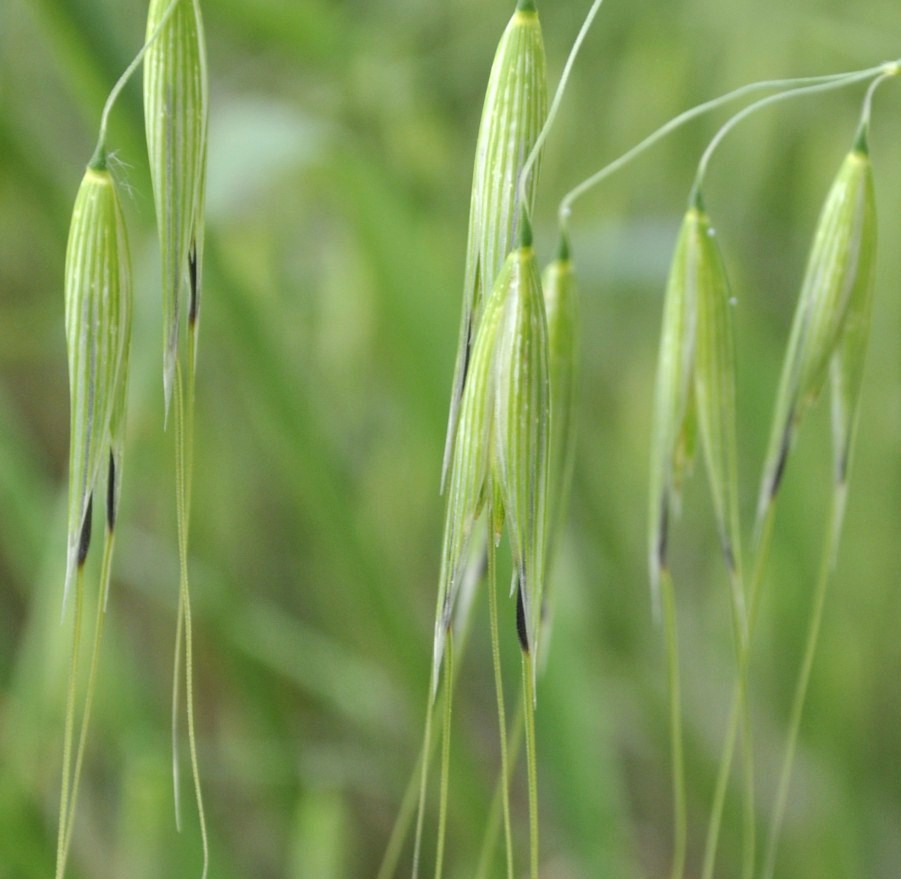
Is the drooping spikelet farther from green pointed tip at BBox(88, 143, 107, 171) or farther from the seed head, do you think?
green pointed tip at BBox(88, 143, 107, 171)

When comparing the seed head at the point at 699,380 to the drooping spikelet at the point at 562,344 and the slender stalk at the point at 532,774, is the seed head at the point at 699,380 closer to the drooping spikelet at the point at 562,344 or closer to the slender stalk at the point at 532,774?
the drooping spikelet at the point at 562,344

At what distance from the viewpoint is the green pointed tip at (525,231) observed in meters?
0.34

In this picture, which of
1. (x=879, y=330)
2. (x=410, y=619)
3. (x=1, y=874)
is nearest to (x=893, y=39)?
(x=879, y=330)

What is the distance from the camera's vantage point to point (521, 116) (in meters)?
0.38

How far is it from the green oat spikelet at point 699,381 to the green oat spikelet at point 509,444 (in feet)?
0.36

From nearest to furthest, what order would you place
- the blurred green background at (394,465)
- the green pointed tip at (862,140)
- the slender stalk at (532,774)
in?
the slender stalk at (532,774), the green pointed tip at (862,140), the blurred green background at (394,465)

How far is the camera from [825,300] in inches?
17.9

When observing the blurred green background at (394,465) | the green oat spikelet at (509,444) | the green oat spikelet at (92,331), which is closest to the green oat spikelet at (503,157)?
the green oat spikelet at (509,444)

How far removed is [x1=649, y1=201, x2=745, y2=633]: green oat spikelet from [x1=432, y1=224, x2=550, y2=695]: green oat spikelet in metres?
0.11

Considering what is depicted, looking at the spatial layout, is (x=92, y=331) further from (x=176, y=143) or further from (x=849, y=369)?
(x=849, y=369)

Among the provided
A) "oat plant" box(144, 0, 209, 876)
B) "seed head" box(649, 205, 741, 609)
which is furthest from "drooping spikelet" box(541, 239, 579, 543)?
"oat plant" box(144, 0, 209, 876)

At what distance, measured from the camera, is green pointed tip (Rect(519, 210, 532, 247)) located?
13.2 inches

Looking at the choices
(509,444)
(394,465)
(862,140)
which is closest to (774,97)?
(862,140)

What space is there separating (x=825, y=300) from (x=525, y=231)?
0.17 metres
